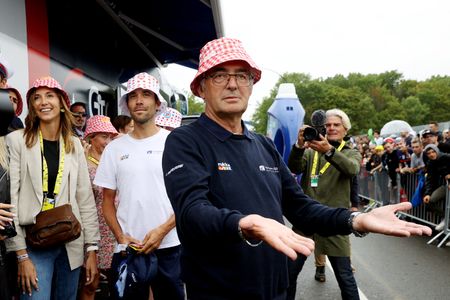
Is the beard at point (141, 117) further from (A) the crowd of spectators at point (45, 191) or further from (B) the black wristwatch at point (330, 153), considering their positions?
(B) the black wristwatch at point (330, 153)

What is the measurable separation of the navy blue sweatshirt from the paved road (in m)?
3.26

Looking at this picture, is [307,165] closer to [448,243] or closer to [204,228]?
[204,228]

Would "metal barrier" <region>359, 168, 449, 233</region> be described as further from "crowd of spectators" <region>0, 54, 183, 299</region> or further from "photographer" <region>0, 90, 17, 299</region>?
"photographer" <region>0, 90, 17, 299</region>

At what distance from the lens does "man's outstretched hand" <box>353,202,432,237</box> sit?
1.63 m

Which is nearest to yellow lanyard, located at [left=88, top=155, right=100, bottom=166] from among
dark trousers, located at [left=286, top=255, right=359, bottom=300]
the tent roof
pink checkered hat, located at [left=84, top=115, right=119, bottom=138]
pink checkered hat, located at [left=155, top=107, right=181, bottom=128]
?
pink checkered hat, located at [left=84, top=115, right=119, bottom=138]

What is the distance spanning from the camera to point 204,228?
4.99ft

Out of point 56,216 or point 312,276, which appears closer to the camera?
point 56,216

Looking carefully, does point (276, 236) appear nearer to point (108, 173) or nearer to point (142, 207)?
point (142, 207)

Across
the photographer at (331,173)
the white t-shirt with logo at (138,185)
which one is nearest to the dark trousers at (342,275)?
Result: the photographer at (331,173)

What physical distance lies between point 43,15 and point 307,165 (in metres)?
3.58

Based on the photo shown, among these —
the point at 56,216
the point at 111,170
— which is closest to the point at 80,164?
the point at 111,170

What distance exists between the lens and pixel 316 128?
13.7ft

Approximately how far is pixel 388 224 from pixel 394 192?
10311 millimetres

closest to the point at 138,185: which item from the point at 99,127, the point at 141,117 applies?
the point at 141,117
